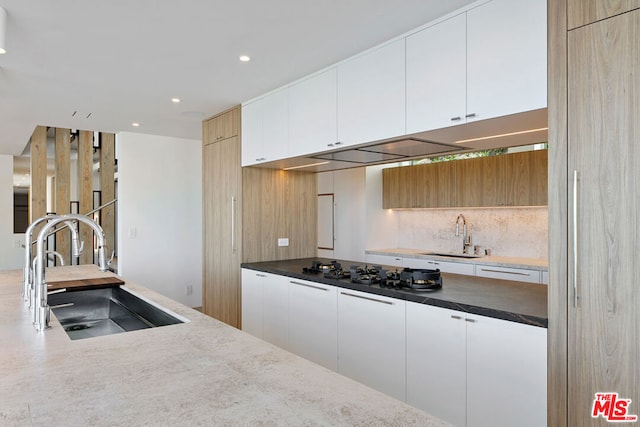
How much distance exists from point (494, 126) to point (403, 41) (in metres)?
0.76

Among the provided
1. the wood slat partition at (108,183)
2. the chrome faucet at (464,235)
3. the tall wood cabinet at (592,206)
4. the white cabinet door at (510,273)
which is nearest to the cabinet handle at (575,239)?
the tall wood cabinet at (592,206)

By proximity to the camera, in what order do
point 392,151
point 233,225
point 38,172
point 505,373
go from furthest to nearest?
point 38,172 → point 233,225 → point 392,151 → point 505,373

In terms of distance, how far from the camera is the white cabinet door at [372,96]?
2527 mm

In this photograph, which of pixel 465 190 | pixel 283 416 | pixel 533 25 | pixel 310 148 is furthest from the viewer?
pixel 465 190

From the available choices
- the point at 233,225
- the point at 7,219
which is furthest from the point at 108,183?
the point at 233,225

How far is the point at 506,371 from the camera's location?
1883 mm

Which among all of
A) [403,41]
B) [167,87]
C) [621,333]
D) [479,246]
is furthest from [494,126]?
[479,246]

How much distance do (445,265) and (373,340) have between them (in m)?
2.43

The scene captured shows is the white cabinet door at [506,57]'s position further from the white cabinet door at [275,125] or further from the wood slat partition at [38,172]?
the wood slat partition at [38,172]

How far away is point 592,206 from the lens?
1.64m

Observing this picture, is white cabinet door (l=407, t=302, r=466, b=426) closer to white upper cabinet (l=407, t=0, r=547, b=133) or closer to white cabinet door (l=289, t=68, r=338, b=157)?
white upper cabinet (l=407, t=0, r=547, b=133)

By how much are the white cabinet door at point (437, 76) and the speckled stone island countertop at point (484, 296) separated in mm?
936

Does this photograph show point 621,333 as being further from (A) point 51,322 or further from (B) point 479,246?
(B) point 479,246

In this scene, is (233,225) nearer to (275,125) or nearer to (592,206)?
(275,125)
